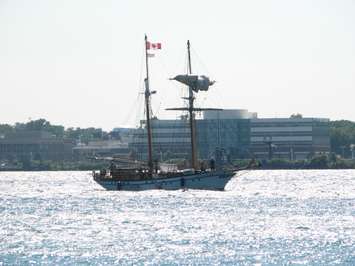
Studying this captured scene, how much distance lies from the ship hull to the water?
51.6ft

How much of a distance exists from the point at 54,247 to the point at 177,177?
69.4 metres

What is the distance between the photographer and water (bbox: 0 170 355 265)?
64.0m

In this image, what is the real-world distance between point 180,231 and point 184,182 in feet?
198

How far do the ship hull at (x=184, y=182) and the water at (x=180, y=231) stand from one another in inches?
619

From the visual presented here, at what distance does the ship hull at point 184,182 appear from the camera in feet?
453

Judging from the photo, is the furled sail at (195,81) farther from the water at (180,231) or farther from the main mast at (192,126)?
the water at (180,231)

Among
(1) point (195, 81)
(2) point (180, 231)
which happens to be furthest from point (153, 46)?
(2) point (180, 231)

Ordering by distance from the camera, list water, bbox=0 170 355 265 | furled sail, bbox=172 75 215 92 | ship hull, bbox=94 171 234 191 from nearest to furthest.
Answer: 1. water, bbox=0 170 355 265
2. ship hull, bbox=94 171 234 191
3. furled sail, bbox=172 75 215 92

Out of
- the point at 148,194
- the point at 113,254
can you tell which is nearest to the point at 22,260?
the point at 113,254

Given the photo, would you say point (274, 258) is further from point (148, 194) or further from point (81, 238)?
point (148, 194)

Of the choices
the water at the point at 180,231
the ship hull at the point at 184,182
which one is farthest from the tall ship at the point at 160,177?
the water at the point at 180,231

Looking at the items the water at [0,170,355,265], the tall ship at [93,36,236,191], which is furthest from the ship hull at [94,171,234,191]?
the water at [0,170,355,265]

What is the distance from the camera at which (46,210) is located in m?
104

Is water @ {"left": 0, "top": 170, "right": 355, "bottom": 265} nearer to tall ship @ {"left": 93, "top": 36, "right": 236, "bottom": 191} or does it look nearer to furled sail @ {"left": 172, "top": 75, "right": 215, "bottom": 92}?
tall ship @ {"left": 93, "top": 36, "right": 236, "bottom": 191}
